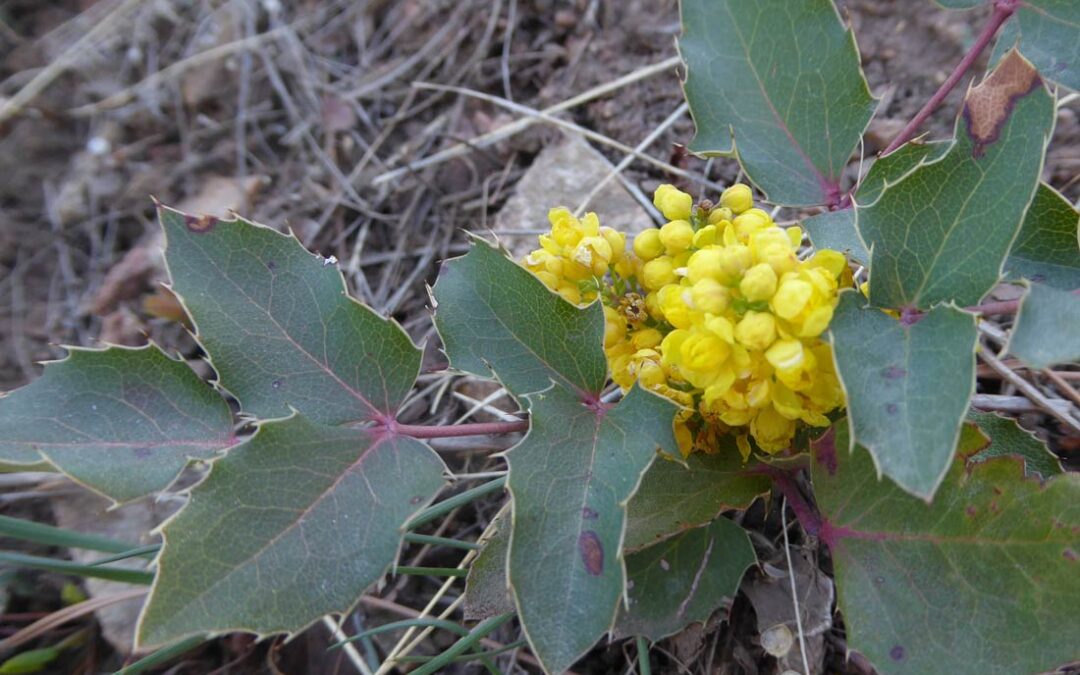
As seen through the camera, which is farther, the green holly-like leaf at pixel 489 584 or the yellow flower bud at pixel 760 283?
the green holly-like leaf at pixel 489 584

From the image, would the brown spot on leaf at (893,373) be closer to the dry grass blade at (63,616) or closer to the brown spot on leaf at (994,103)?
the brown spot on leaf at (994,103)

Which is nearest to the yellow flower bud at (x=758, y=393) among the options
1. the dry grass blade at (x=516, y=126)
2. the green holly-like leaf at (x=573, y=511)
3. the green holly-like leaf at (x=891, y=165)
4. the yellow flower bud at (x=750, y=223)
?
the green holly-like leaf at (x=573, y=511)

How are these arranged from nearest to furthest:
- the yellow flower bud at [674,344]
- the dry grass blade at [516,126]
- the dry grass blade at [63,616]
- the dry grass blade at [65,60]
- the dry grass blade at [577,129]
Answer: the yellow flower bud at [674,344] < the dry grass blade at [63,616] < the dry grass blade at [577,129] < the dry grass blade at [516,126] < the dry grass blade at [65,60]

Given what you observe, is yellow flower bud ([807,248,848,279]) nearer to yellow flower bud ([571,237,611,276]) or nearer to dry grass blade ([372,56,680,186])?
yellow flower bud ([571,237,611,276])

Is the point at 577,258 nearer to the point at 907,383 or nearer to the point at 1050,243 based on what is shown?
the point at 907,383

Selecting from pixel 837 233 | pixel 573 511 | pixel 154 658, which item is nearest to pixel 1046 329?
pixel 837 233

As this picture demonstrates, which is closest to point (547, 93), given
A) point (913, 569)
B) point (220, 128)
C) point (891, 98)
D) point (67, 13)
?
point (891, 98)
